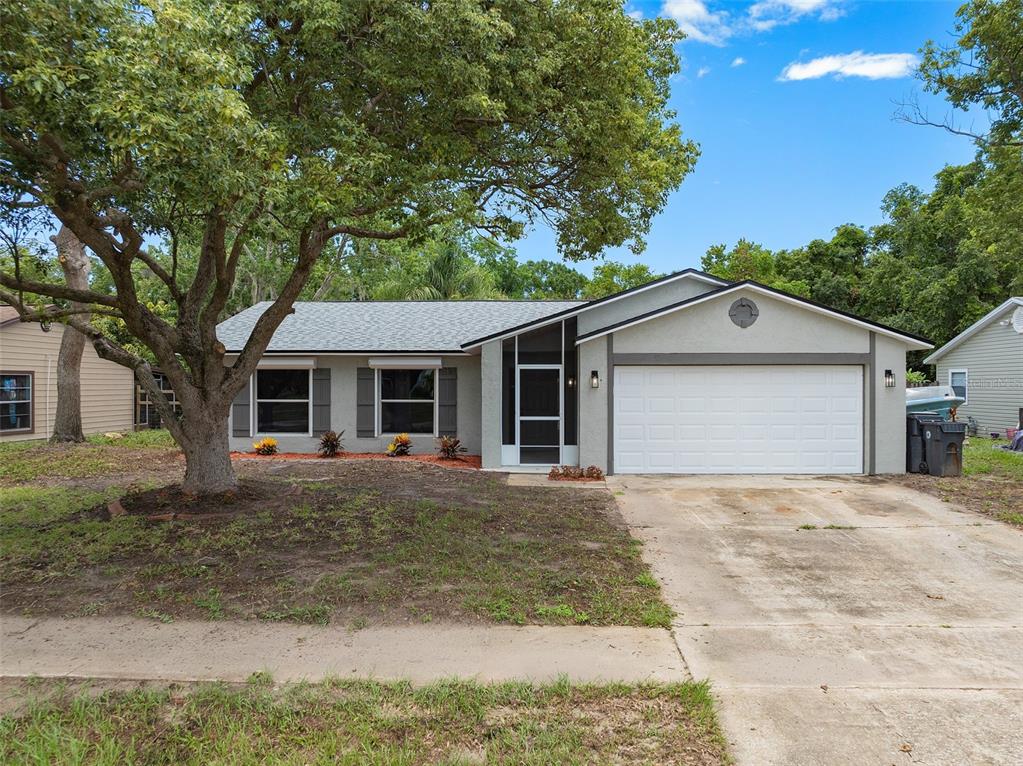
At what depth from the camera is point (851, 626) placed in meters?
4.72

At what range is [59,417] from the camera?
643 inches

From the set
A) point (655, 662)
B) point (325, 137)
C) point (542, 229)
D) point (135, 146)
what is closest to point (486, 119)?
point (325, 137)

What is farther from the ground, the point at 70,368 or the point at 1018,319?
the point at 1018,319

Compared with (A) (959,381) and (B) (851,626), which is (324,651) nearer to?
(B) (851,626)

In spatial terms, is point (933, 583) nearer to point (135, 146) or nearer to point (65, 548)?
point (135, 146)

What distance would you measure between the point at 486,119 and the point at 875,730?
662cm

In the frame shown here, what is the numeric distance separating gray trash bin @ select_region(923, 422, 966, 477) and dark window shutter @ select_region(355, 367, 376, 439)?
38.5 ft

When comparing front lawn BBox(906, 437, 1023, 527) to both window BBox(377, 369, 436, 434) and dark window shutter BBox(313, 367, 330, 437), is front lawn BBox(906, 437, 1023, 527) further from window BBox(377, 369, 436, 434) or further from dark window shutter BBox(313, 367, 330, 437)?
dark window shutter BBox(313, 367, 330, 437)

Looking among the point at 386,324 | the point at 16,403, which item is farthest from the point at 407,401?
the point at 16,403

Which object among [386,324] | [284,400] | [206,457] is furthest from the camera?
[386,324]

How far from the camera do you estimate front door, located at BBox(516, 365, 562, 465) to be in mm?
12867

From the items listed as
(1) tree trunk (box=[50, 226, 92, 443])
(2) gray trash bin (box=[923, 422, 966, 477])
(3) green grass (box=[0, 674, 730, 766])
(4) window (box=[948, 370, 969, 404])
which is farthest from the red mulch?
(4) window (box=[948, 370, 969, 404])

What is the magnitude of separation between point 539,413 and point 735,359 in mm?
3997

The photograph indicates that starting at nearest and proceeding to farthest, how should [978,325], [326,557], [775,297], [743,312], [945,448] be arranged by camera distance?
[326,557] < [945,448] < [775,297] < [743,312] < [978,325]
